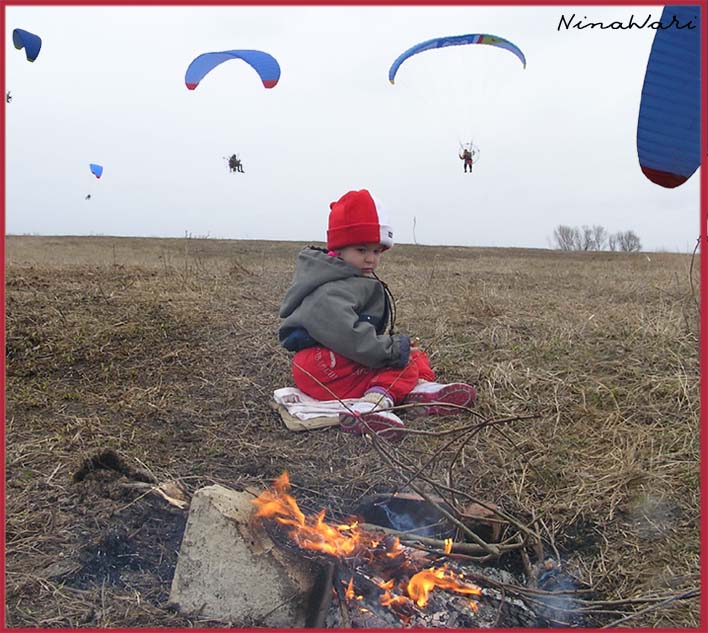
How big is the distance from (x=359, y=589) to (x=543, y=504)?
1085mm

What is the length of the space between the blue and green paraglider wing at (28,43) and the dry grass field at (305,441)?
4.63 m

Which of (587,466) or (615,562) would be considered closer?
(615,562)

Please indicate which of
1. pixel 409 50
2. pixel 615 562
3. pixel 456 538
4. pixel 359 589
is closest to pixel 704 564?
pixel 615 562

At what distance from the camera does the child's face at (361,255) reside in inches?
149

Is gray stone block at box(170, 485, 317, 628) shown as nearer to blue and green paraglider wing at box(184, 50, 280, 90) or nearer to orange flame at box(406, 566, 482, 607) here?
orange flame at box(406, 566, 482, 607)

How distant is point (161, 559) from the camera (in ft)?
7.95

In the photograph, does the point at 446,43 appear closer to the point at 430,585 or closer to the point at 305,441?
the point at 305,441

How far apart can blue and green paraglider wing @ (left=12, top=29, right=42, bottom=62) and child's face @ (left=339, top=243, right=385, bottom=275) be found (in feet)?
24.4

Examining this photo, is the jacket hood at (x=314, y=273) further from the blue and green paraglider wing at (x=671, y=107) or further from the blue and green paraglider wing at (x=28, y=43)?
the blue and green paraglider wing at (x=28, y=43)

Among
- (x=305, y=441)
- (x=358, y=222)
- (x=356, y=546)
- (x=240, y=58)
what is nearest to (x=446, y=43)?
(x=240, y=58)

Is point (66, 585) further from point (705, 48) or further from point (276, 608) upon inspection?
point (705, 48)

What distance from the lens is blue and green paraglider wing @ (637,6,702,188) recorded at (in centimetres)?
403

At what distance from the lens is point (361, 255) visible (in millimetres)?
3789

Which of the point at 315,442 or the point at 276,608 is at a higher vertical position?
the point at 315,442
